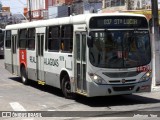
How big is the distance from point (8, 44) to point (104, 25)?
36.6 feet

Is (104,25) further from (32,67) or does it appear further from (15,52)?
(15,52)

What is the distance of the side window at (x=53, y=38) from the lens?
15734 millimetres

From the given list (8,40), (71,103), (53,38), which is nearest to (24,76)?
(8,40)

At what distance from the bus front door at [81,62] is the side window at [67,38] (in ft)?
1.89

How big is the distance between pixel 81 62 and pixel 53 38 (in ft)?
9.70

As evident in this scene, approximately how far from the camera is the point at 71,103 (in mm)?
13922

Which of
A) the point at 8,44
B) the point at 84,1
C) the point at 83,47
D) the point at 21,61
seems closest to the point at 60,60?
the point at 83,47

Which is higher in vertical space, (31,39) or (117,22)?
(117,22)

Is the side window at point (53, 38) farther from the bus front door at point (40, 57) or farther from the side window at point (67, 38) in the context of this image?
the bus front door at point (40, 57)

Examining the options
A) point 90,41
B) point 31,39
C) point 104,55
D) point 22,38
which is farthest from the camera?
point 22,38

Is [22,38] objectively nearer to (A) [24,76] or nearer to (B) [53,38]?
(A) [24,76]

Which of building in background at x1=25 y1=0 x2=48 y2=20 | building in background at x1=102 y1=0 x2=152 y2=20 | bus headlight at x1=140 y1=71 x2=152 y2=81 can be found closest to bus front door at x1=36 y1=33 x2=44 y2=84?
bus headlight at x1=140 y1=71 x2=152 y2=81

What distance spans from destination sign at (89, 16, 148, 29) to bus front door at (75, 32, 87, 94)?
0.55 m

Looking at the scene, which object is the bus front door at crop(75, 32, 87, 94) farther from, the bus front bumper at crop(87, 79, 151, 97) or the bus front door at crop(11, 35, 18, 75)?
the bus front door at crop(11, 35, 18, 75)
